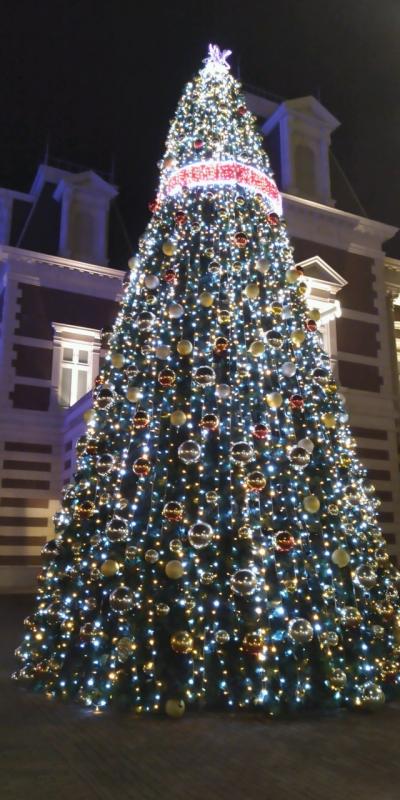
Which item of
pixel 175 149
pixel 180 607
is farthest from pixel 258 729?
pixel 175 149

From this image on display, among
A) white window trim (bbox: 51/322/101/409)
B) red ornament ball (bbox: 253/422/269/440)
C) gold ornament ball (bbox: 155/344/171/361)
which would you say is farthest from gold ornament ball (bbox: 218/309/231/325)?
white window trim (bbox: 51/322/101/409)

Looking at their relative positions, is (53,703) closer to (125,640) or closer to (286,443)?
(125,640)

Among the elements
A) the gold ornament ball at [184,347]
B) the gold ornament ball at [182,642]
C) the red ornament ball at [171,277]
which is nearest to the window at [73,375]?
the red ornament ball at [171,277]

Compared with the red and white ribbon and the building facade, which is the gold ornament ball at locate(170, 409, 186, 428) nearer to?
the red and white ribbon

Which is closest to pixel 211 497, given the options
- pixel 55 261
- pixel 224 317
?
pixel 224 317

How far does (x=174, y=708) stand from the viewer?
4984 millimetres

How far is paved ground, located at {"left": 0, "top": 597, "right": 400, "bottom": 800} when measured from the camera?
12.1 feet

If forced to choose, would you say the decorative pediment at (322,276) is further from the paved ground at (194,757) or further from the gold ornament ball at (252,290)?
the paved ground at (194,757)

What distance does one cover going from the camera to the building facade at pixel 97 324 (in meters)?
16.3

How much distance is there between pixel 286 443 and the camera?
5996 mm

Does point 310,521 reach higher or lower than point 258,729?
higher

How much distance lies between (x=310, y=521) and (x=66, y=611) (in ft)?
7.78

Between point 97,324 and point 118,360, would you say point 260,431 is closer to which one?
point 118,360

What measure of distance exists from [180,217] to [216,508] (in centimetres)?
317
